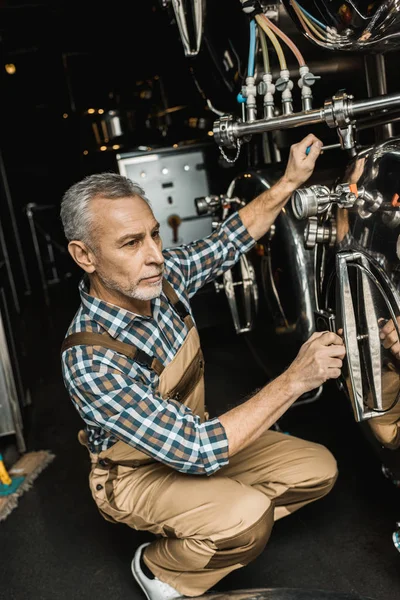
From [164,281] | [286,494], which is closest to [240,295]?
[164,281]

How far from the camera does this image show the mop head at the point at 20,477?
2447mm

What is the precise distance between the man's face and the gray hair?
0.02 meters

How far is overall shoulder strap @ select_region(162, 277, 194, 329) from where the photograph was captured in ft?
6.19

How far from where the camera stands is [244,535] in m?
1.64

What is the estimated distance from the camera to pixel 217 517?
5.41ft

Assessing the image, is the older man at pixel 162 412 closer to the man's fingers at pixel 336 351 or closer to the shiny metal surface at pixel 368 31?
the man's fingers at pixel 336 351

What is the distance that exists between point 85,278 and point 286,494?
87 cm

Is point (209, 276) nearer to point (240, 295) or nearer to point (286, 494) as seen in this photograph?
point (240, 295)

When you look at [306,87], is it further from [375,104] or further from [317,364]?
[317,364]

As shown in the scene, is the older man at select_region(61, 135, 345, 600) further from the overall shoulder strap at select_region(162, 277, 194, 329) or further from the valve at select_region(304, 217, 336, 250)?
the valve at select_region(304, 217, 336, 250)

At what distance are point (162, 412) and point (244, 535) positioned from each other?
16.0 inches

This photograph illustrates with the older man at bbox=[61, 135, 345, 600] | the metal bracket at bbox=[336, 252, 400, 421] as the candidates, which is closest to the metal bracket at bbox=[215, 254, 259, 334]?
the older man at bbox=[61, 135, 345, 600]

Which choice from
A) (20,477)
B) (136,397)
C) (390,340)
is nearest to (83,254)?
(136,397)

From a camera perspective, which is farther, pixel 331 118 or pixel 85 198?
pixel 85 198
